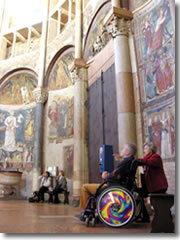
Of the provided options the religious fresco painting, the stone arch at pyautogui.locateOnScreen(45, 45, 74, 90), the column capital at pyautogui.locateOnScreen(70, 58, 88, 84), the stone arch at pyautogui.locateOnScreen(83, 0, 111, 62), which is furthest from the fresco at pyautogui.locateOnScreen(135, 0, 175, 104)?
the stone arch at pyautogui.locateOnScreen(45, 45, 74, 90)

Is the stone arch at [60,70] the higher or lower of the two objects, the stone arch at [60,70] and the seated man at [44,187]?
the higher

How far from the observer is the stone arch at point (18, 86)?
14906 mm

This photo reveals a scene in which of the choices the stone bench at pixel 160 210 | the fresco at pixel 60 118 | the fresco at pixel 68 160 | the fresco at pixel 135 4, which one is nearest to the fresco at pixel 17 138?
the fresco at pixel 60 118

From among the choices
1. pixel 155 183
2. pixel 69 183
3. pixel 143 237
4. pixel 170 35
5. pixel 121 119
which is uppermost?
pixel 170 35

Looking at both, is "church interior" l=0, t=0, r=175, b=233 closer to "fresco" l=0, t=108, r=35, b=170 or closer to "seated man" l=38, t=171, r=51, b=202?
"fresco" l=0, t=108, r=35, b=170

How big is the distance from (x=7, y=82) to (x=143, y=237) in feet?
47.0

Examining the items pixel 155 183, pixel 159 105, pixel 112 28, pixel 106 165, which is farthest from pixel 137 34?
pixel 155 183

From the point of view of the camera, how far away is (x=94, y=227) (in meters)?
3.23

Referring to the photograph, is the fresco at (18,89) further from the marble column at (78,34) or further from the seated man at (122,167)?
the seated man at (122,167)

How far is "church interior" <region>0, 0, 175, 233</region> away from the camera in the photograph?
5.56 meters

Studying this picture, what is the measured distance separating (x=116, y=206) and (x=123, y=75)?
3.98 metres

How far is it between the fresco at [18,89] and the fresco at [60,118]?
2735 millimetres

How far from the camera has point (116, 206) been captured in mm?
3152

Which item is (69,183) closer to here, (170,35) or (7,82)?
(170,35)
